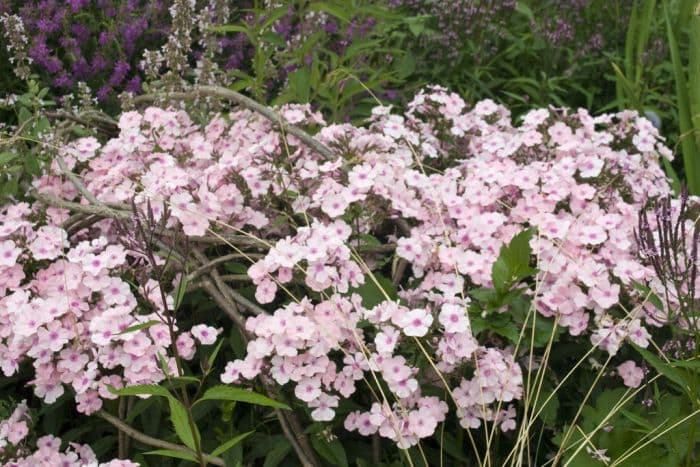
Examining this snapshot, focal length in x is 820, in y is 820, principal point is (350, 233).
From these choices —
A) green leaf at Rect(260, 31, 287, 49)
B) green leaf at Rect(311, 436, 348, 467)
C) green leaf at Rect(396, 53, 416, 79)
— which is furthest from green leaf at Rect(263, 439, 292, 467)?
green leaf at Rect(396, 53, 416, 79)

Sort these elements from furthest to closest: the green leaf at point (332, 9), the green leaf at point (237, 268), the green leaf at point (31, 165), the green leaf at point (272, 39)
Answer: the green leaf at point (272, 39)
the green leaf at point (332, 9)
the green leaf at point (31, 165)
the green leaf at point (237, 268)

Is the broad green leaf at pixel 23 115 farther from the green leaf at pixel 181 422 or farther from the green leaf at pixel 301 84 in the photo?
the green leaf at pixel 181 422

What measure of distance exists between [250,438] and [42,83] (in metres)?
2.22

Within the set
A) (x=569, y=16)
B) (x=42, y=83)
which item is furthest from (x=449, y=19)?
(x=42, y=83)

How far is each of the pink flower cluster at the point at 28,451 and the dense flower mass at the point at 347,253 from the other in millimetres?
108

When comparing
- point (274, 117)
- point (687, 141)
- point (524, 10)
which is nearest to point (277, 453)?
point (274, 117)

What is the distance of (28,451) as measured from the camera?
1.64 metres

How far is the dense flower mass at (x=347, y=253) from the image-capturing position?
1.56 metres

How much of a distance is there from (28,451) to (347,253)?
75cm

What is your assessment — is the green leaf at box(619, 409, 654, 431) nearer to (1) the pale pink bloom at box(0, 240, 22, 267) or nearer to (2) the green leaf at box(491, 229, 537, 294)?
(2) the green leaf at box(491, 229, 537, 294)

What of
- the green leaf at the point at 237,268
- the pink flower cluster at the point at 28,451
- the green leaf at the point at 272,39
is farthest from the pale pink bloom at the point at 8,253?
the green leaf at the point at 272,39

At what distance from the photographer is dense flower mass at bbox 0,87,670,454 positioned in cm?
156

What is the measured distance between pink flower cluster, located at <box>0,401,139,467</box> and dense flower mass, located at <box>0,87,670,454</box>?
4.3 inches

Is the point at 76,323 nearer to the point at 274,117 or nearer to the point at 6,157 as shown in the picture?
the point at 6,157
